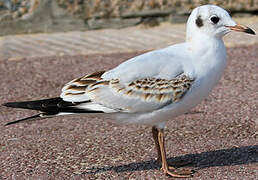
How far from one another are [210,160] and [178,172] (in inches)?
13.5

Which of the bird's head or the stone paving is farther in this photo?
the stone paving

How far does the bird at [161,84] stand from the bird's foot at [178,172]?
2 cm

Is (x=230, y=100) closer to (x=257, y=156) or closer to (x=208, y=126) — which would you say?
(x=208, y=126)

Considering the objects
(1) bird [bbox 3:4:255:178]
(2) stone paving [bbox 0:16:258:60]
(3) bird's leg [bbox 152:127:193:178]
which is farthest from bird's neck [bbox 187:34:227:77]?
(2) stone paving [bbox 0:16:258:60]

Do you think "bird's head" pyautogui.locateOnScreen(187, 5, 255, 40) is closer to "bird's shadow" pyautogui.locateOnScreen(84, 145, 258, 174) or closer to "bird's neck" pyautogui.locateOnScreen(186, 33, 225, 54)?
"bird's neck" pyautogui.locateOnScreen(186, 33, 225, 54)

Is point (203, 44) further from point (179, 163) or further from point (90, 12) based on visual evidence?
point (90, 12)

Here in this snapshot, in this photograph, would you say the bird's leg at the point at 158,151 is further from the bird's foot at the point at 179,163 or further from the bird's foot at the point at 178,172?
the bird's foot at the point at 178,172

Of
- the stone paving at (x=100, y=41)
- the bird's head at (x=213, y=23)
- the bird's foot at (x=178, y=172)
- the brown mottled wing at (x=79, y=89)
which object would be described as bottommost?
the stone paving at (x=100, y=41)

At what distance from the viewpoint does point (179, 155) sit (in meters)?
4.79

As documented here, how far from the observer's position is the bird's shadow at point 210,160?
453 centimetres

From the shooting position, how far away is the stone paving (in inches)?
315

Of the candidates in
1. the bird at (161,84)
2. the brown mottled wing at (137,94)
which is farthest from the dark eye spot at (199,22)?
the brown mottled wing at (137,94)

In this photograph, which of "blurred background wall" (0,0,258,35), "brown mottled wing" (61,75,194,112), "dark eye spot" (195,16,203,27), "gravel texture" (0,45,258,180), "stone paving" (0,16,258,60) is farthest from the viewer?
"blurred background wall" (0,0,258,35)

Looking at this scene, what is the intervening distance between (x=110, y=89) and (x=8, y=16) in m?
4.94
